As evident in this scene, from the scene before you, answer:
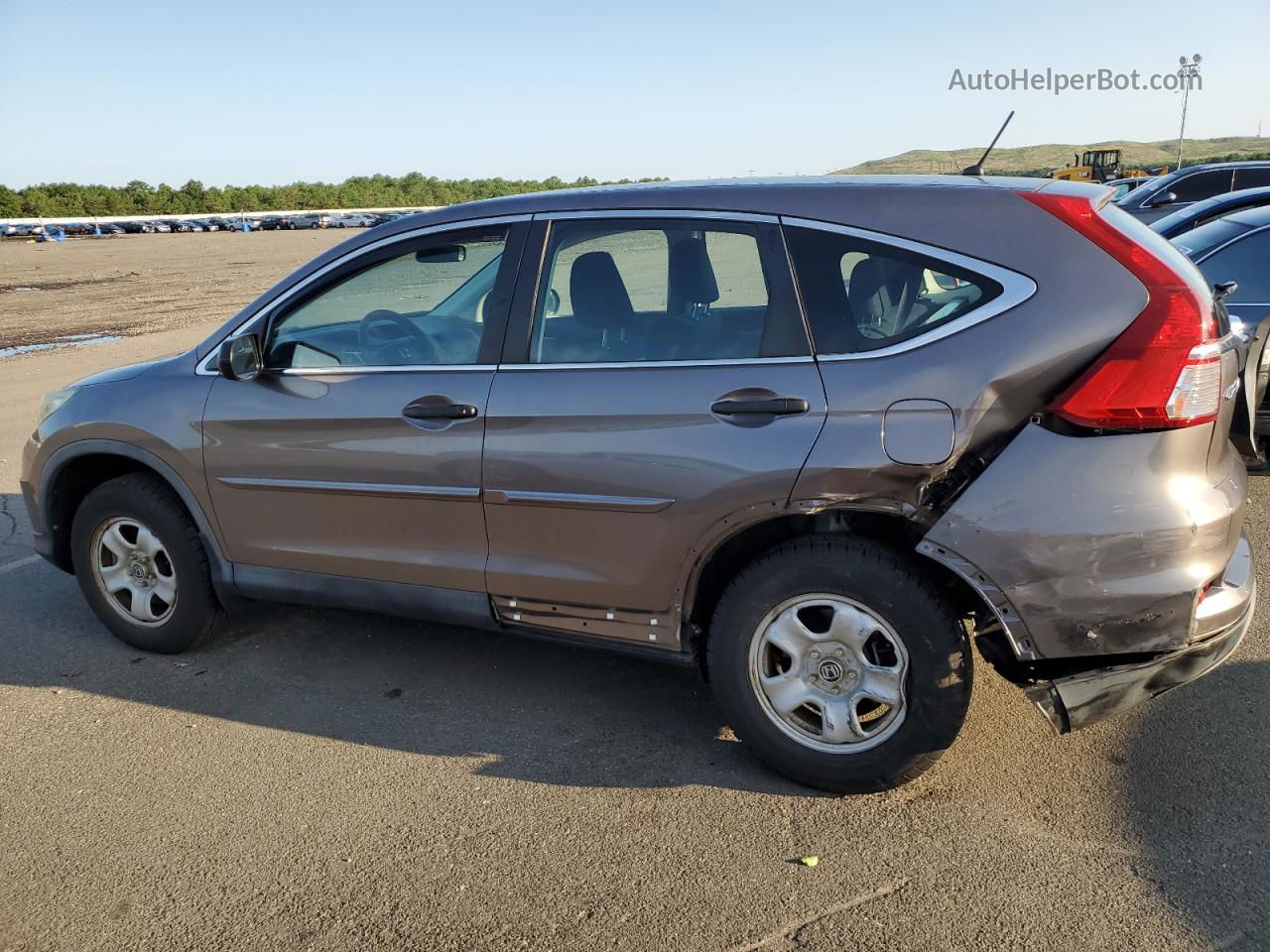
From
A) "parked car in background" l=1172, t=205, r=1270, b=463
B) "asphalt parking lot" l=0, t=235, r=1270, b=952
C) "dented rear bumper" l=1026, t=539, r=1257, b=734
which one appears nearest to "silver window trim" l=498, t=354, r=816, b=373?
"dented rear bumper" l=1026, t=539, r=1257, b=734

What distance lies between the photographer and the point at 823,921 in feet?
8.89

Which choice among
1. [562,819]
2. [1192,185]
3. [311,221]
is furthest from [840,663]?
[311,221]

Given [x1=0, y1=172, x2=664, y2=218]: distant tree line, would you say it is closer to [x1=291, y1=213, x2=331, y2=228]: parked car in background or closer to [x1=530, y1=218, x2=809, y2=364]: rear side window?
[x1=291, y1=213, x2=331, y2=228]: parked car in background

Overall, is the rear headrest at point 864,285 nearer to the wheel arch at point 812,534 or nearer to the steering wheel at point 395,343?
the wheel arch at point 812,534

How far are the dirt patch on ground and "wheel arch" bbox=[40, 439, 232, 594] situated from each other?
1260 centimetres

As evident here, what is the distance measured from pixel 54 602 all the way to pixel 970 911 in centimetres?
456

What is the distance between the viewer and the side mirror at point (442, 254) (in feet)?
12.6

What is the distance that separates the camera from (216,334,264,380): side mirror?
13.2ft

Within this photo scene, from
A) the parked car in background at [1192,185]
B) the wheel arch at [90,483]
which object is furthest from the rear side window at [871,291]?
the parked car in background at [1192,185]

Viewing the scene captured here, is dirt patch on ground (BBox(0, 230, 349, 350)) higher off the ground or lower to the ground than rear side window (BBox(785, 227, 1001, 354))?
lower

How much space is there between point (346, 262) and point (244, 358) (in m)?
0.56

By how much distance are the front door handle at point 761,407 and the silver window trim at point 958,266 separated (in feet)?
0.53

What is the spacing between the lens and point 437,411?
363 cm

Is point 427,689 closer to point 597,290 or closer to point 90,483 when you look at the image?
point 597,290
